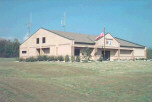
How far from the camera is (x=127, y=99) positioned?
11914 millimetres

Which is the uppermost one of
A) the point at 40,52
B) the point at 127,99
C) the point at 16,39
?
the point at 16,39

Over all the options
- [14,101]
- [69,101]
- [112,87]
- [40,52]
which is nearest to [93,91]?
[112,87]

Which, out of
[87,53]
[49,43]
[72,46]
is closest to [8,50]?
[49,43]

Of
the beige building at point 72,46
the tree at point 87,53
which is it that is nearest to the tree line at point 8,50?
the beige building at point 72,46

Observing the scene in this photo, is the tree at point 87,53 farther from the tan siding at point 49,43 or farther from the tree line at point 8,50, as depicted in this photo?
the tree line at point 8,50

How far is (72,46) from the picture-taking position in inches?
1732

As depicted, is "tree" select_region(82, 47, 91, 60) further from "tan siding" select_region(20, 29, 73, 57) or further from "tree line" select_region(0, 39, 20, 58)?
"tree line" select_region(0, 39, 20, 58)

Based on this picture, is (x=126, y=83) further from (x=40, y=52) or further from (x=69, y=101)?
(x=40, y=52)

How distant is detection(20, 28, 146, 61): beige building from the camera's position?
46.0 meters

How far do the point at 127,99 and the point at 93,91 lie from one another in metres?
2.56

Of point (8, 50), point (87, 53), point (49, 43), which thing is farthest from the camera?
point (8, 50)

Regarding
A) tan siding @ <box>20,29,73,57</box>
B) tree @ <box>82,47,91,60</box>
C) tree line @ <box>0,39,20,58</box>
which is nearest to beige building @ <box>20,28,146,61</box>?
tan siding @ <box>20,29,73,57</box>

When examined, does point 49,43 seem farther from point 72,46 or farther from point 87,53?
point 87,53

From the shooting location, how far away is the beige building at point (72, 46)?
151 ft
